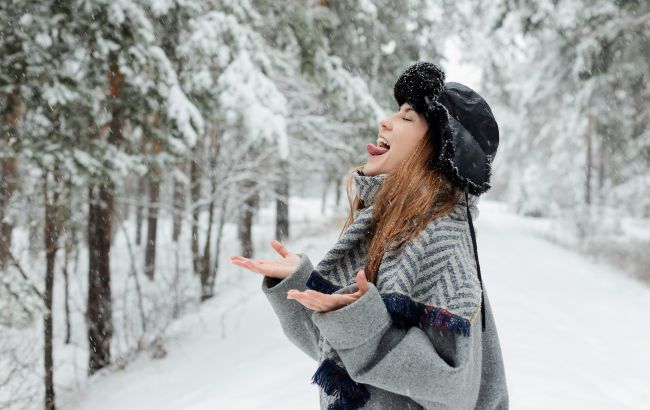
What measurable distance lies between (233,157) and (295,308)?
33.9 feet

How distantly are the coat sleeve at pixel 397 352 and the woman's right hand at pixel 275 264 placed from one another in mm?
378

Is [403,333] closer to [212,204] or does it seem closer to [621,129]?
[212,204]

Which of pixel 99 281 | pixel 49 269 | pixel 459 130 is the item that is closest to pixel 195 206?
pixel 99 281

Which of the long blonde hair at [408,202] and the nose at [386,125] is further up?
the nose at [386,125]

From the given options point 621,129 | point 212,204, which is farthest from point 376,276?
point 621,129

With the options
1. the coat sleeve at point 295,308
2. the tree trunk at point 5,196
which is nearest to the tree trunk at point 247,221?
the tree trunk at point 5,196

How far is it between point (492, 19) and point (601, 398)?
7.42 meters

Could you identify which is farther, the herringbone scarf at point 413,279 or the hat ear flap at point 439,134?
the hat ear flap at point 439,134

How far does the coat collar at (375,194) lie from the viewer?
1564 millimetres

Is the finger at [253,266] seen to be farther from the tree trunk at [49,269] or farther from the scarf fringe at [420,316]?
the tree trunk at [49,269]

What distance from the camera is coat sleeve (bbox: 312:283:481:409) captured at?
51.9 inches

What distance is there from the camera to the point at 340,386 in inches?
57.2

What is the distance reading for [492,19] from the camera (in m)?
9.46

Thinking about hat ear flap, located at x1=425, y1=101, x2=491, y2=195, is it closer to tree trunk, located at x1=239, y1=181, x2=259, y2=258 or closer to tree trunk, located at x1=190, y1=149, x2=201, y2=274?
tree trunk, located at x1=190, y1=149, x2=201, y2=274
